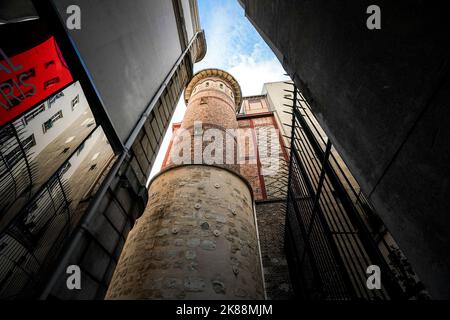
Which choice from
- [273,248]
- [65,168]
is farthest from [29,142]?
[273,248]

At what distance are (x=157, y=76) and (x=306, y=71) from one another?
3457mm

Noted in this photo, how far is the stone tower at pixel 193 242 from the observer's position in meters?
4.25

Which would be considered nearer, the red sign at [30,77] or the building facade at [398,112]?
the building facade at [398,112]

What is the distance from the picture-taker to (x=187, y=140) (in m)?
8.37

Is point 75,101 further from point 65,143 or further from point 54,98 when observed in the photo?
point 65,143

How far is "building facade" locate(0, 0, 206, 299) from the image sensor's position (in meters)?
2.11

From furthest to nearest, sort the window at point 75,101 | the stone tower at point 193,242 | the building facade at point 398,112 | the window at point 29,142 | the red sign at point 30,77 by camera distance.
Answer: the stone tower at point 193,242 → the window at point 75,101 → the window at point 29,142 → the red sign at point 30,77 → the building facade at point 398,112

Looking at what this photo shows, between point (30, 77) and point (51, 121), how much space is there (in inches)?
26.1

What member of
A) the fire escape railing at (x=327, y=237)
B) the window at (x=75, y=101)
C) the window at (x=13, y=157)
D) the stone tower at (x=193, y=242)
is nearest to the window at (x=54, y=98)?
the window at (x=75, y=101)

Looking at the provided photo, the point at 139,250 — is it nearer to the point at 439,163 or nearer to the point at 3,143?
the point at 3,143

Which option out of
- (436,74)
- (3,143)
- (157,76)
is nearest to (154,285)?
(3,143)

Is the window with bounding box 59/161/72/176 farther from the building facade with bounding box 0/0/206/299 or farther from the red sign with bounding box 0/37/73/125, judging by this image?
the red sign with bounding box 0/37/73/125

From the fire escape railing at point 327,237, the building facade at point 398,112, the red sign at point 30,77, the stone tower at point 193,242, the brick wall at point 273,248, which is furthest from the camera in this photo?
the brick wall at point 273,248

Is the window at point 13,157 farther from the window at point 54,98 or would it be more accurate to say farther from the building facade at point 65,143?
the window at point 54,98
